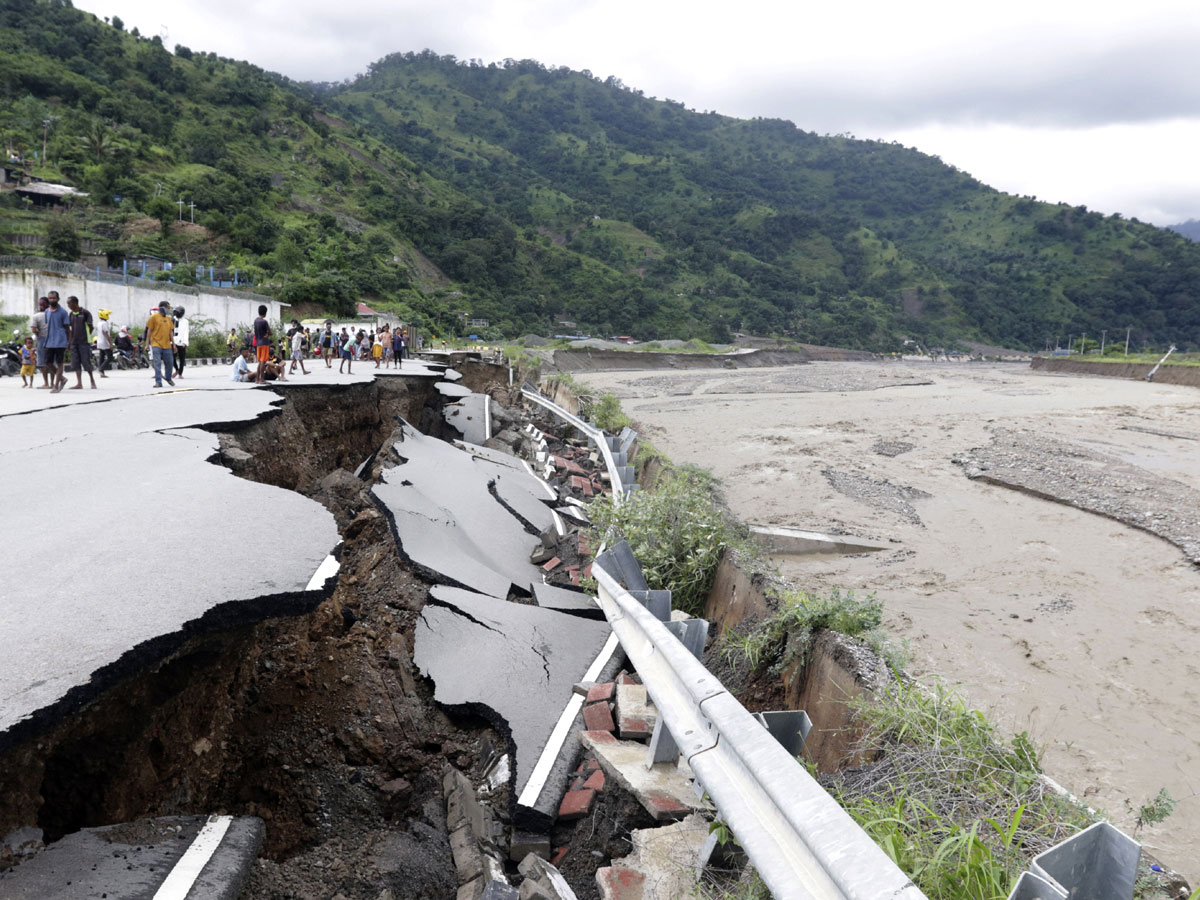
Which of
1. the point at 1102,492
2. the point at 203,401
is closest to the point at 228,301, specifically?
the point at 203,401

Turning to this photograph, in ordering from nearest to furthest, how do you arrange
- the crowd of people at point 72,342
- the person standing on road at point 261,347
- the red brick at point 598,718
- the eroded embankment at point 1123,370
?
the red brick at point 598,718, the crowd of people at point 72,342, the person standing on road at point 261,347, the eroded embankment at point 1123,370

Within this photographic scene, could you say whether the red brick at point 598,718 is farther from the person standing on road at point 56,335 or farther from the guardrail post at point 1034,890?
the person standing on road at point 56,335

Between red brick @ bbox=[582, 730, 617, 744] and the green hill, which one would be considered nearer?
red brick @ bbox=[582, 730, 617, 744]

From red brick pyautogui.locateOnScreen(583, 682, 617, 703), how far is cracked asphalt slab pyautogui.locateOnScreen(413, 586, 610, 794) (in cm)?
16

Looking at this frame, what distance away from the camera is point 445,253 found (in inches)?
3344

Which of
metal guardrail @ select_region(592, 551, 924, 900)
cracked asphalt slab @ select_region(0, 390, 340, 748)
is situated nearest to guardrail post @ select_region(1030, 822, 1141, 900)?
metal guardrail @ select_region(592, 551, 924, 900)

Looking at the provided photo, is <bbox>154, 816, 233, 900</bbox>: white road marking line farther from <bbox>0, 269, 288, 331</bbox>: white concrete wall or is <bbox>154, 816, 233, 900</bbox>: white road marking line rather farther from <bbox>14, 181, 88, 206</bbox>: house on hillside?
<bbox>14, 181, 88, 206</bbox>: house on hillside

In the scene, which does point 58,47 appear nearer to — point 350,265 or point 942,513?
point 350,265

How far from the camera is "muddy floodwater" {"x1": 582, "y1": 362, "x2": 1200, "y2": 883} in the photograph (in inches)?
219

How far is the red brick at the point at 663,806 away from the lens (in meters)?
2.93

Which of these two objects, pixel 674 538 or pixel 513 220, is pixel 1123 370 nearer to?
pixel 674 538

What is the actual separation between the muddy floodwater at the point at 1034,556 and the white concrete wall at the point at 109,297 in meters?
20.3

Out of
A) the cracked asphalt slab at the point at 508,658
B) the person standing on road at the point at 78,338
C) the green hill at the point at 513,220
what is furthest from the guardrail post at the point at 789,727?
the green hill at the point at 513,220

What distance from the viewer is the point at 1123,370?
164ft
